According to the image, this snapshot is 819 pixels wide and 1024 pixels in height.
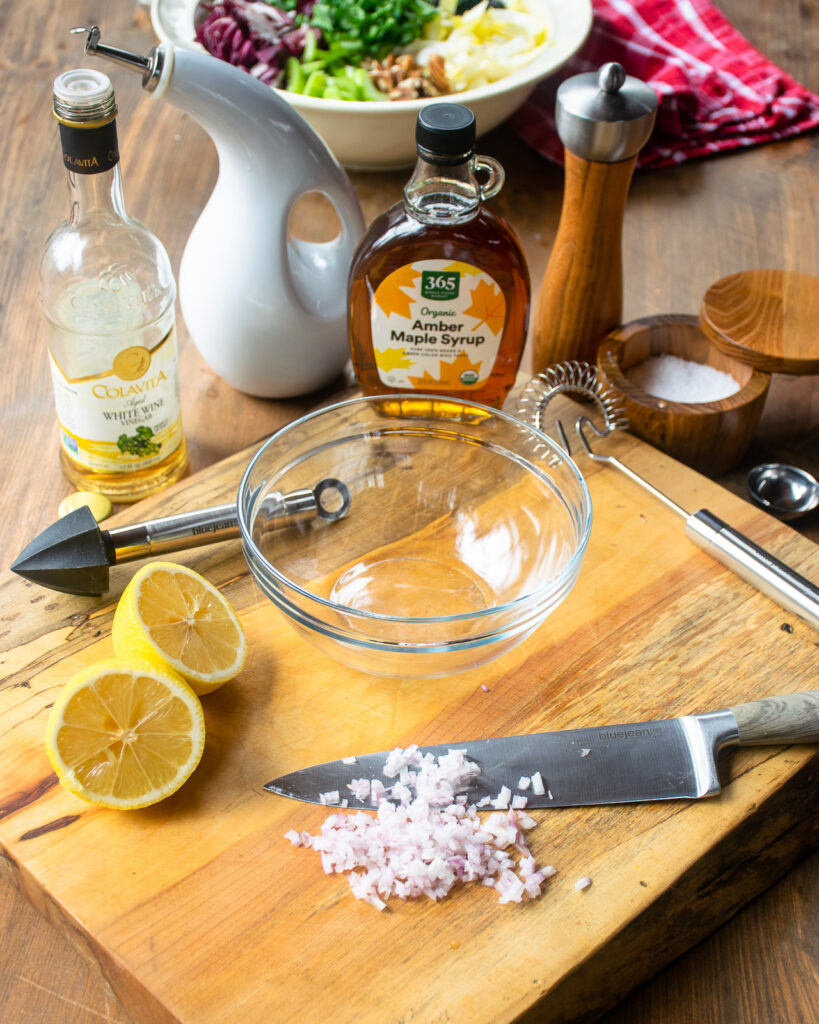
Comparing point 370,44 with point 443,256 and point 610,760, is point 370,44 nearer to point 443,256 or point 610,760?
point 443,256

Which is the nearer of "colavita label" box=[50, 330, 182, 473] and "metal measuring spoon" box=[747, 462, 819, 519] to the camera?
"colavita label" box=[50, 330, 182, 473]

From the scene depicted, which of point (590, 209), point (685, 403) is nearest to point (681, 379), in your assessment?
A: point (685, 403)

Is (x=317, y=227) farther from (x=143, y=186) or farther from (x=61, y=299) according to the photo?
(x=61, y=299)

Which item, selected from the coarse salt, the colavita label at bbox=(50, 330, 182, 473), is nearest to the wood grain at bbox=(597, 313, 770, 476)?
the coarse salt

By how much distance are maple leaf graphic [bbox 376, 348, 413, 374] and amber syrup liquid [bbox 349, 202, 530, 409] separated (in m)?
0.01

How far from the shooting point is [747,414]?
1.15 meters

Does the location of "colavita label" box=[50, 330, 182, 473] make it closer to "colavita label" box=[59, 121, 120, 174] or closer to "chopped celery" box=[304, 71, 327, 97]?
"colavita label" box=[59, 121, 120, 174]

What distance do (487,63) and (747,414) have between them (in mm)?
664

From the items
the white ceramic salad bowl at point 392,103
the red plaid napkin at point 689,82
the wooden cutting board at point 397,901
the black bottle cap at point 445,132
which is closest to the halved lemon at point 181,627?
the wooden cutting board at point 397,901

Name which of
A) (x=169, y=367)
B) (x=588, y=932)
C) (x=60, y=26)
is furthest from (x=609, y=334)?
(x=60, y=26)

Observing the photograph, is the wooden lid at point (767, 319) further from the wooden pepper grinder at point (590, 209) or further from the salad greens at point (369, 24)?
the salad greens at point (369, 24)

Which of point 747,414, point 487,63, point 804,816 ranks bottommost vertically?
point 804,816

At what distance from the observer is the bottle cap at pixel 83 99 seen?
2.81 feet

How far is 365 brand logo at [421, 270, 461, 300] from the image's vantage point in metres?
1.08
